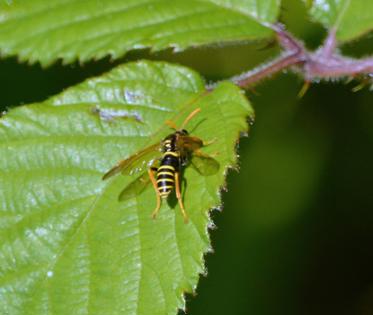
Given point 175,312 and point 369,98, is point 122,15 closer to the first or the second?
point 175,312

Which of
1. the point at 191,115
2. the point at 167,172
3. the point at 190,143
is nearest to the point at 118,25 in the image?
the point at 191,115

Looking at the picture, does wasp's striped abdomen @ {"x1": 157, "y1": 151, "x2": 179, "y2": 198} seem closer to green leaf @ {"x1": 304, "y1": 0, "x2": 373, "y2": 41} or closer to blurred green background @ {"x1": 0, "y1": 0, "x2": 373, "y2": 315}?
green leaf @ {"x1": 304, "y1": 0, "x2": 373, "y2": 41}

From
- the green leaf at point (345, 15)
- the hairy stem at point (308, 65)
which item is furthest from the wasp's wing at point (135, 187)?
the green leaf at point (345, 15)

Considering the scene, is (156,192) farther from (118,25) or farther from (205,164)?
(118,25)

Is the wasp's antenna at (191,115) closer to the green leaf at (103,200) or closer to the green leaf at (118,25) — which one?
the green leaf at (103,200)

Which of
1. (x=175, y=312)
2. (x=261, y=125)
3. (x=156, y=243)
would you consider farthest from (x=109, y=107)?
(x=261, y=125)

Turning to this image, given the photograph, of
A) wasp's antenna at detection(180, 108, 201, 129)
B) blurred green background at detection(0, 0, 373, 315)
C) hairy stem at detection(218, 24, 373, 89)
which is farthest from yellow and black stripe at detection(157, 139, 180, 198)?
blurred green background at detection(0, 0, 373, 315)
